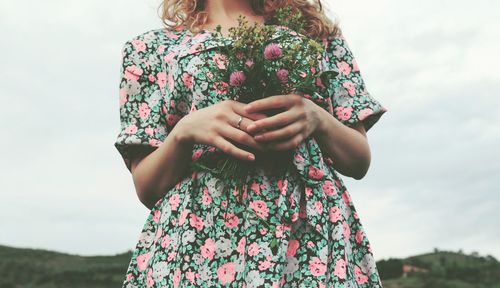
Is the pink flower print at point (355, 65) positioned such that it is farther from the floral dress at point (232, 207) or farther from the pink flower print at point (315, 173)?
the pink flower print at point (315, 173)

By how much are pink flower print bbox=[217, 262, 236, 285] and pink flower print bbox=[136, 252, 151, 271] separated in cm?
44

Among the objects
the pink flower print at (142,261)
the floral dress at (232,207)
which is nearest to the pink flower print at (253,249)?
the floral dress at (232,207)

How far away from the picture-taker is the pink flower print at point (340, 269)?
228 centimetres

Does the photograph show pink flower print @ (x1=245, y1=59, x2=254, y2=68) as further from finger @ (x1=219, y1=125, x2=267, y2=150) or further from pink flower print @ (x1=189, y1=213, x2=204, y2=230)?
pink flower print @ (x1=189, y1=213, x2=204, y2=230)

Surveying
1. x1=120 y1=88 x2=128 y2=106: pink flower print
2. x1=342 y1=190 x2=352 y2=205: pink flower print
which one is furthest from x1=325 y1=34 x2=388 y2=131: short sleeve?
x1=120 y1=88 x2=128 y2=106: pink flower print

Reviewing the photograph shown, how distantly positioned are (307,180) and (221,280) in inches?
19.4

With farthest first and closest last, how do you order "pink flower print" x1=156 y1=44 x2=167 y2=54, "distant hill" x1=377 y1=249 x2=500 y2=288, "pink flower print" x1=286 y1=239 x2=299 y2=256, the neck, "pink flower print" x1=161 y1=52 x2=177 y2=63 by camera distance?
"distant hill" x1=377 y1=249 x2=500 y2=288 → the neck → "pink flower print" x1=156 y1=44 x2=167 y2=54 → "pink flower print" x1=161 y1=52 x2=177 y2=63 → "pink flower print" x1=286 y1=239 x2=299 y2=256

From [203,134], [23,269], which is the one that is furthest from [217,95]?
[23,269]

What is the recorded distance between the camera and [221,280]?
2236 millimetres

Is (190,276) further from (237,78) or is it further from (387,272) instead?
(387,272)

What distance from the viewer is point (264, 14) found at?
315 cm

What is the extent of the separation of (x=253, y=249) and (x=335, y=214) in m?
0.39

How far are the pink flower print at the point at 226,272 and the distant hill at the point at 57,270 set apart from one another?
1134 centimetres

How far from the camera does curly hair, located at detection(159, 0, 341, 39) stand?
3.02 meters
